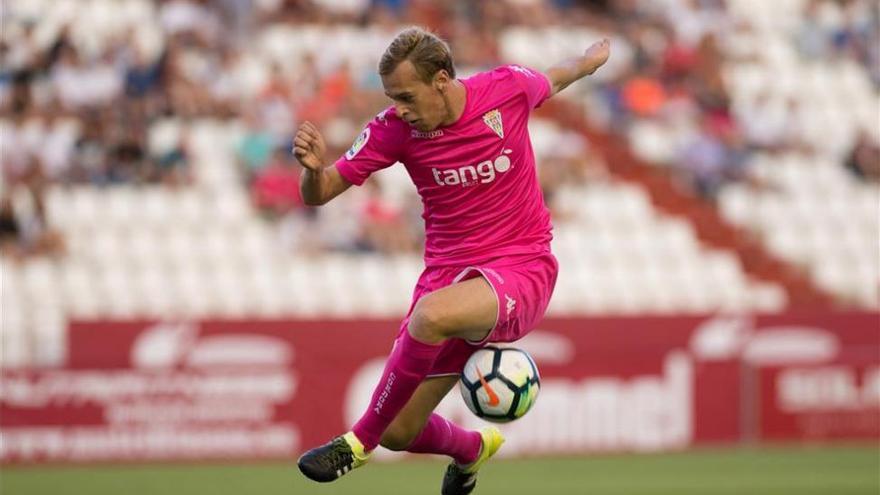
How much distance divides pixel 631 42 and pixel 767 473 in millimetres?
8233

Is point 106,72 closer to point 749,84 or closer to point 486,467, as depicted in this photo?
point 486,467

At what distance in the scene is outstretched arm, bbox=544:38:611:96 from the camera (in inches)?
342

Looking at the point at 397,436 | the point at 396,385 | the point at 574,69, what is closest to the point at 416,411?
the point at 397,436

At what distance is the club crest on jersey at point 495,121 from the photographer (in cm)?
824

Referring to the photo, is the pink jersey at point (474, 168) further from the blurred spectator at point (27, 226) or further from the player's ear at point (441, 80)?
the blurred spectator at point (27, 226)

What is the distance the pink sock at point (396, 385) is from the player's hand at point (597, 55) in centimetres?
182

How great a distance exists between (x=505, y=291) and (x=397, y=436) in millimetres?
982

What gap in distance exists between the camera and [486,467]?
1518 centimetres

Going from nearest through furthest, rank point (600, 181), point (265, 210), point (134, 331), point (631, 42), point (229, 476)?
1. point (229, 476)
2. point (134, 331)
3. point (265, 210)
4. point (600, 181)
5. point (631, 42)

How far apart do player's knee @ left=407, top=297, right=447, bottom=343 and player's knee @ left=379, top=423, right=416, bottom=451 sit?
0.64 meters

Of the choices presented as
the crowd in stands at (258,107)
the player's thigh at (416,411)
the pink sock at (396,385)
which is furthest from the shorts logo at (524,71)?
the crowd in stands at (258,107)

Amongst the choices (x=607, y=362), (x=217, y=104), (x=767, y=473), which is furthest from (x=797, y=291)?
(x=217, y=104)

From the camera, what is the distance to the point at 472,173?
26.8 ft

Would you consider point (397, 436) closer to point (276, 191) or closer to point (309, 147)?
point (309, 147)
